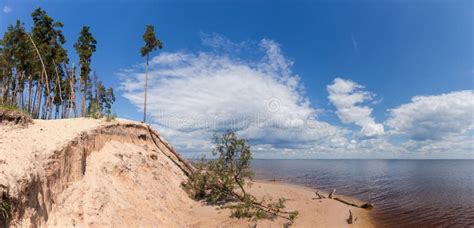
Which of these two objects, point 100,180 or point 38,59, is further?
point 38,59

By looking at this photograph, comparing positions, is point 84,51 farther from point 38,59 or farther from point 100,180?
point 100,180

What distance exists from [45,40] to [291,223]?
128ft

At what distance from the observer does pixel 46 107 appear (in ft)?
126

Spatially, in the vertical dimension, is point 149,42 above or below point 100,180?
above

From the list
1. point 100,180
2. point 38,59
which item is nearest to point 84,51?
point 38,59

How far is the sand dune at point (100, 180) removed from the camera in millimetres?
9539

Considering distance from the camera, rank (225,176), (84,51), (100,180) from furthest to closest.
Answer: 1. (84,51)
2. (225,176)
3. (100,180)

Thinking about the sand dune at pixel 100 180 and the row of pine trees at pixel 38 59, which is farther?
the row of pine trees at pixel 38 59

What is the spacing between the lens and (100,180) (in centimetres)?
1407

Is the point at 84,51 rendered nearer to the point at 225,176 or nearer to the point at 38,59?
the point at 38,59

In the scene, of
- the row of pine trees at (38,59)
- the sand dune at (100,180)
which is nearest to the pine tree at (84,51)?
the row of pine trees at (38,59)

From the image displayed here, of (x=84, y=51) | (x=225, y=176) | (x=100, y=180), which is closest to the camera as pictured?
(x=100, y=180)

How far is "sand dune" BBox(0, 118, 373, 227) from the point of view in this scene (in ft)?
31.3

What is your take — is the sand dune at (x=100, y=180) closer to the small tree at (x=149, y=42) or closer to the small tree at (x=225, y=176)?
the small tree at (x=225, y=176)
